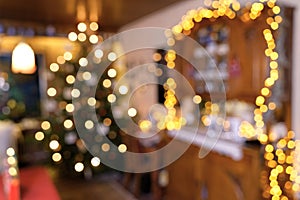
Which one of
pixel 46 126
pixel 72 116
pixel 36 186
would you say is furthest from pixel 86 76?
pixel 36 186

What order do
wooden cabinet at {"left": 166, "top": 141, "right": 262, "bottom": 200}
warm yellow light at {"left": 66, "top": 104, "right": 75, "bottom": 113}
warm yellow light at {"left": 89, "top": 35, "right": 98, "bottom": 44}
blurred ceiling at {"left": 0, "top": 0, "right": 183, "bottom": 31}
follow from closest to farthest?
1. wooden cabinet at {"left": 166, "top": 141, "right": 262, "bottom": 200}
2. blurred ceiling at {"left": 0, "top": 0, "right": 183, "bottom": 31}
3. warm yellow light at {"left": 66, "top": 104, "right": 75, "bottom": 113}
4. warm yellow light at {"left": 89, "top": 35, "right": 98, "bottom": 44}

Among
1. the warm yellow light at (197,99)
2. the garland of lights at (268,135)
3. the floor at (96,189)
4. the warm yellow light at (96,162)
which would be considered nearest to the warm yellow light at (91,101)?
the warm yellow light at (96,162)

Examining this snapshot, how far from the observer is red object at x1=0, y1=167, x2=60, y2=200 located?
1.92 metres

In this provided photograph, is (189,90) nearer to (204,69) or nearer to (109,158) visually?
(204,69)

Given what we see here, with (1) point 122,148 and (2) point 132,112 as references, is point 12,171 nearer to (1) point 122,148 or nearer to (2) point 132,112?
(1) point 122,148

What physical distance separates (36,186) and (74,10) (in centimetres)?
251

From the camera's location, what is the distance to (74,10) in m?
3.79

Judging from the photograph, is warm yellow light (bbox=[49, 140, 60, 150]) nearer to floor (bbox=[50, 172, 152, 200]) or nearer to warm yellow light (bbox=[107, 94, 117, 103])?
floor (bbox=[50, 172, 152, 200])

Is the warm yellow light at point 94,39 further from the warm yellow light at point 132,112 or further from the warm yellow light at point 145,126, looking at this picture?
the warm yellow light at point 145,126

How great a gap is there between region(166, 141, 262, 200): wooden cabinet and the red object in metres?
1.20

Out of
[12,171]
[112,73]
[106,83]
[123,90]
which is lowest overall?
[12,171]

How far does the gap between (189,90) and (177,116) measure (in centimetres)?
42

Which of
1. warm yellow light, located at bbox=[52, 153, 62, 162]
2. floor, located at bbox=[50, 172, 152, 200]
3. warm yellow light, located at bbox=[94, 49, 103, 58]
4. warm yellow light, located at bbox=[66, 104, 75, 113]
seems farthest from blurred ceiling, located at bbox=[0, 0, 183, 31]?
floor, located at bbox=[50, 172, 152, 200]

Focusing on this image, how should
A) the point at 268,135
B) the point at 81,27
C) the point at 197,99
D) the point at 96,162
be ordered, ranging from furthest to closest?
the point at 81,27, the point at 96,162, the point at 197,99, the point at 268,135
